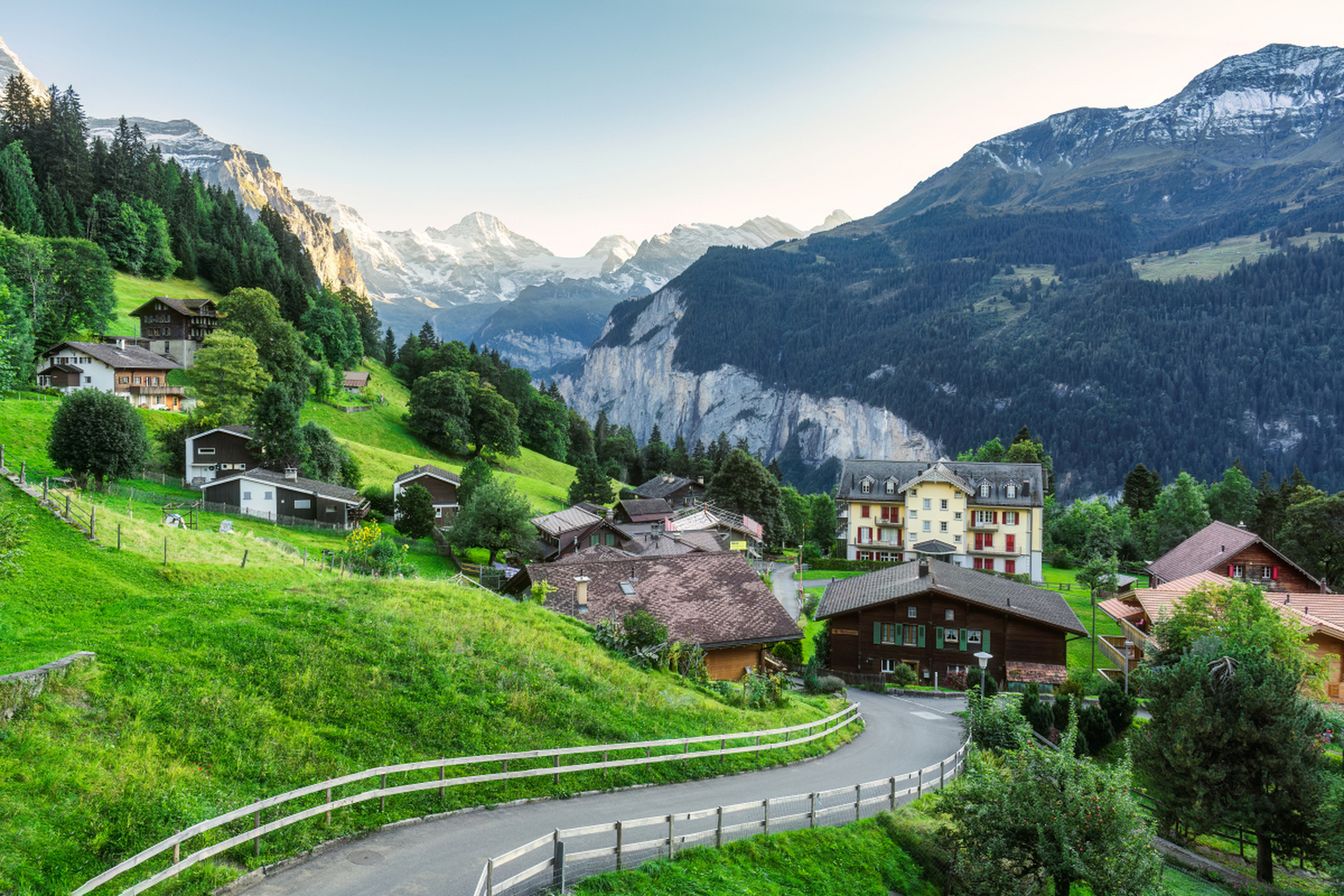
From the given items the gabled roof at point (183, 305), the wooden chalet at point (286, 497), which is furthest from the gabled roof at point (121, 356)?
the wooden chalet at point (286, 497)

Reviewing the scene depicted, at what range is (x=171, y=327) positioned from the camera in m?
83.6

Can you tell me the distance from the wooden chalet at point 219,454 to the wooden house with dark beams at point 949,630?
47501 millimetres

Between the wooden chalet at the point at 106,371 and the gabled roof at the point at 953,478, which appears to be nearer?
the wooden chalet at the point at 106,371

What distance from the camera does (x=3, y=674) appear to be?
12812 millimetres

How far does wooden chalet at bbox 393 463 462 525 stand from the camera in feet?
213

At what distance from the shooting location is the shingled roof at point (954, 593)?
4331 centimetres

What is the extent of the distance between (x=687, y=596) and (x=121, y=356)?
216ft

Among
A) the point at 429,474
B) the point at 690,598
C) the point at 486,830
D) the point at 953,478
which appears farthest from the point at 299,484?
the point at 953,478

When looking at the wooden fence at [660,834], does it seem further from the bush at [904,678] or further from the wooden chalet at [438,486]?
the wooden chalet at [438,486]

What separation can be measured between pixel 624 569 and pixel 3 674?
26.5 metres

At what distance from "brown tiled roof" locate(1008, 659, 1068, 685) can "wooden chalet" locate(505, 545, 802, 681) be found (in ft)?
55.2

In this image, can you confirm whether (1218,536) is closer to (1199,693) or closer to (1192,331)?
(1199,693)

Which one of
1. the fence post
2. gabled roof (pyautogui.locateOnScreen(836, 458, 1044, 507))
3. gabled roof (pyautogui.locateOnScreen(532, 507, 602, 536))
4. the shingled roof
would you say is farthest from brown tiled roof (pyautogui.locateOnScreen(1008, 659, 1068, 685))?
the fence post

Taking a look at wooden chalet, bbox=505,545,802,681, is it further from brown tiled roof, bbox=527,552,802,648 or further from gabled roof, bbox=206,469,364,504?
gabled roof, bbox=206,469,364,504
